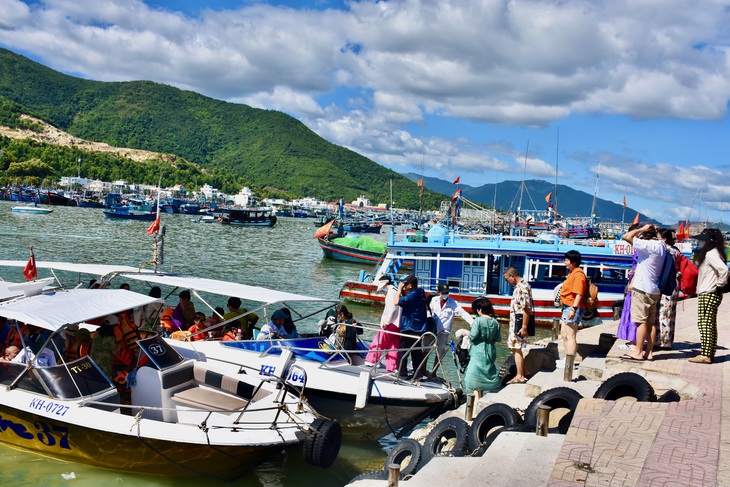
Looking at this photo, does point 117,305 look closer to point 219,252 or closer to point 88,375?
point 88,375

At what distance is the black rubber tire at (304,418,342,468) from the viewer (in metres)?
8.20

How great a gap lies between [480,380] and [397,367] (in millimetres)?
1557

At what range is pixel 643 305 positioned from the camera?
818 centimetres

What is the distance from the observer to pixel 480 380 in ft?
31.2

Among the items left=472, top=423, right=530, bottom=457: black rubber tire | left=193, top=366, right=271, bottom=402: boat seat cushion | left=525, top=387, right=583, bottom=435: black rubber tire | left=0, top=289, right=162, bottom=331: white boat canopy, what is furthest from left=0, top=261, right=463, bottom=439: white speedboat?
left=525, top=387, right=583, bottom=435: black rubber tire

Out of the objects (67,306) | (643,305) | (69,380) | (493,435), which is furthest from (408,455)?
(67,306)

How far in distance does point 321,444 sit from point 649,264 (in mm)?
4988

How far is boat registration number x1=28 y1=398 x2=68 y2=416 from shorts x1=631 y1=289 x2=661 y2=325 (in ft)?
25.7

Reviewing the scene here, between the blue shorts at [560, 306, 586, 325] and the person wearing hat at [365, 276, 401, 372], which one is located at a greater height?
the blue shorts at [560, 306, 586, 325]

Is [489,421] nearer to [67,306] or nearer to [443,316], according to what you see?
[443,316]

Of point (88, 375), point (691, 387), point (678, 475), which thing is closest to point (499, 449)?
point (678, 475)

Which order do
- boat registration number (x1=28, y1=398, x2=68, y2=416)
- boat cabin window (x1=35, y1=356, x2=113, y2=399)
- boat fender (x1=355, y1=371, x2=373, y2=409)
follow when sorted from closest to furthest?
boat registration number (x1=28, y1=398, x2=68, y2=416)
boat cabin window (x1=35, y1=356, x2=113, y2=399)
boat fender (x1=355, y1=371, x2=373, y2=409)

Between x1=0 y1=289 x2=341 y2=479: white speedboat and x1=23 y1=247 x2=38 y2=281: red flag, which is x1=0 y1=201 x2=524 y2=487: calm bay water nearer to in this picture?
x1=0 y1=289 x2=341 y2=479: white speedboat

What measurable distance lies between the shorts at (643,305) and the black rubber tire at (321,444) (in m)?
4.38
